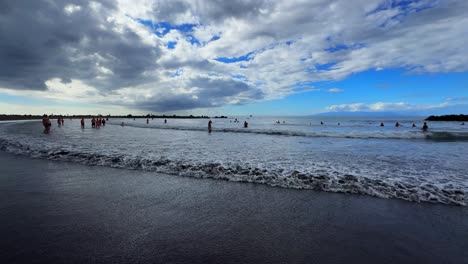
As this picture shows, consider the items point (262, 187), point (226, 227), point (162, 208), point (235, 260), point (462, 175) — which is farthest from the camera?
point (462, 175)

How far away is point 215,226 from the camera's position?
5.04 m

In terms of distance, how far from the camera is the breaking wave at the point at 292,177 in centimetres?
750

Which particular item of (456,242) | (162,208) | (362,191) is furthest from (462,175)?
(162,208)

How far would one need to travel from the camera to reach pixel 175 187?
8.05 metres

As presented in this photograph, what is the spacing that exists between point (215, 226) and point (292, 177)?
16.6 feet

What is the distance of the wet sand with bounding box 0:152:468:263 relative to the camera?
396 cm

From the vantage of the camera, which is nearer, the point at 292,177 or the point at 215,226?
the point at 215,226

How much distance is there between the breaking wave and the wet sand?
0.74 metres

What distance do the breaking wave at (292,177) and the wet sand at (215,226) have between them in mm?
743

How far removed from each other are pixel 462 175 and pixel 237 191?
10263 mm

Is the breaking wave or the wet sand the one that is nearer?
the wet sand

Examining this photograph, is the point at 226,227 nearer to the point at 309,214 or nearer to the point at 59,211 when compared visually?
the point at 309,214

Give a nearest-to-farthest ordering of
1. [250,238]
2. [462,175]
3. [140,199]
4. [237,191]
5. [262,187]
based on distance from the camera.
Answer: [250,238] < [140,199] < [237,191] < [262,187] < [462,175]

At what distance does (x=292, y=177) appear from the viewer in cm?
925
